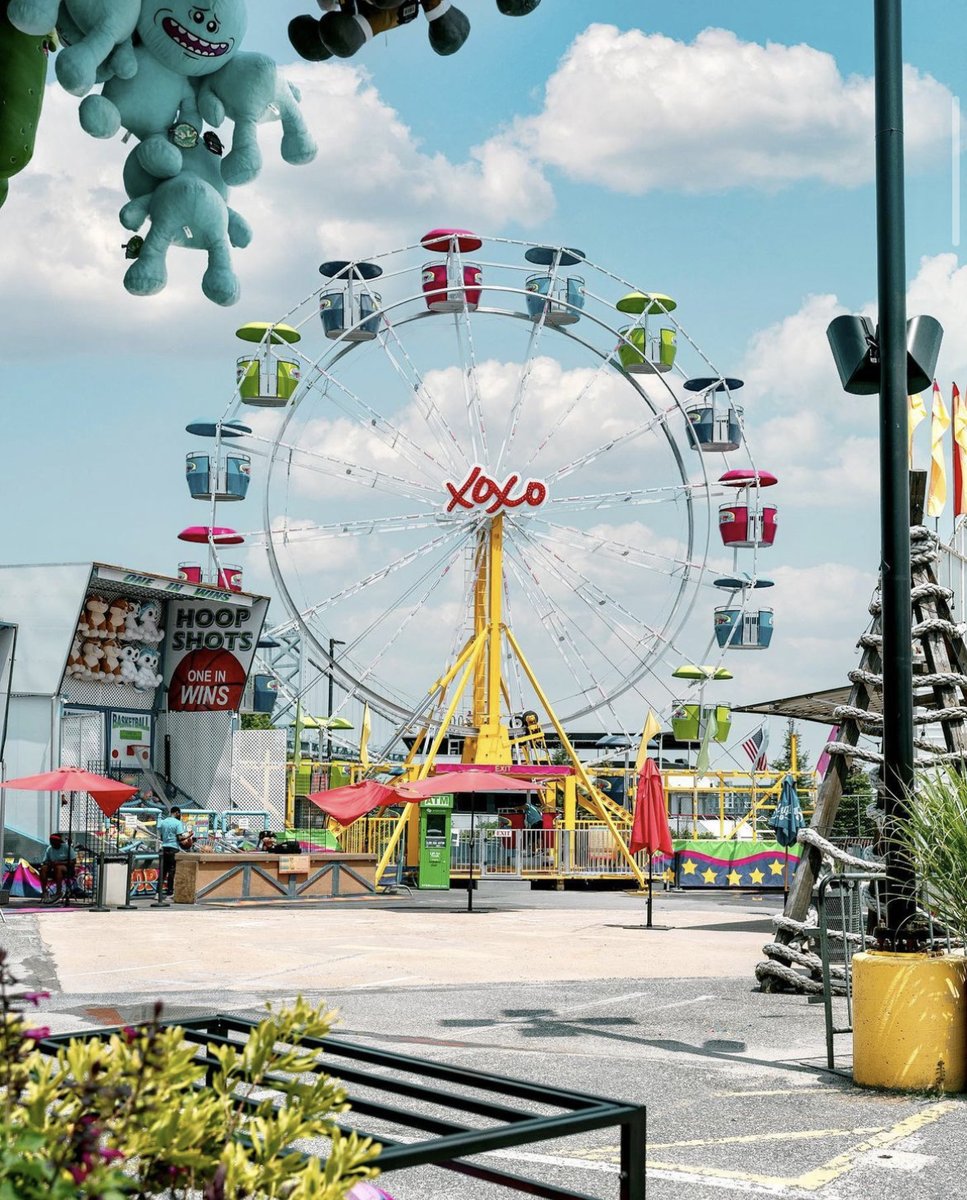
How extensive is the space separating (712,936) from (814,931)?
7226 mm

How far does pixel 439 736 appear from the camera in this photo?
2986 centimetres

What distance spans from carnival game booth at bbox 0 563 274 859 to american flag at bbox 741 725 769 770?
781 inches

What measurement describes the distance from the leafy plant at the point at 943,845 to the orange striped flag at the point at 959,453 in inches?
482

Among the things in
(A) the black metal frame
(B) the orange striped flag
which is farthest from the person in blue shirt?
(A) the black metal frame

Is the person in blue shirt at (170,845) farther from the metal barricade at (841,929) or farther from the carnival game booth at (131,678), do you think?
the metal barricade at (841,929)

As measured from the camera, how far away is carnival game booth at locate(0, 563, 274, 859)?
28.3 metres

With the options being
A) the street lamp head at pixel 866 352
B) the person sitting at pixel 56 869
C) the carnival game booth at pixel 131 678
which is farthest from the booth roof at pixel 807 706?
the carnival game booth at pixel 131 678

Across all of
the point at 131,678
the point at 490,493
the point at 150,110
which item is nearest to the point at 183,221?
the point at 150,110

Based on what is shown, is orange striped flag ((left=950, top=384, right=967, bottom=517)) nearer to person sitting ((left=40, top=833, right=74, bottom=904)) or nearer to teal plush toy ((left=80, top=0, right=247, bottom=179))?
person sitting ((left=40, top=833, right=74, bottom=904))

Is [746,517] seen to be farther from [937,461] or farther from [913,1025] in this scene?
[913,1025]

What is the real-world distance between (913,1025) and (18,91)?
6376mm

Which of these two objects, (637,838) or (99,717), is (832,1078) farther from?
(99,717)

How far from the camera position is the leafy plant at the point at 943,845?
24.8ft

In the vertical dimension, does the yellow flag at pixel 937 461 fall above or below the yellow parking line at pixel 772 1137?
above
